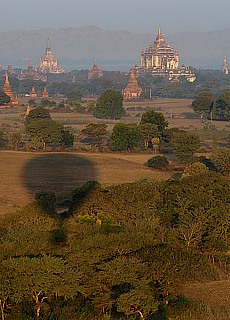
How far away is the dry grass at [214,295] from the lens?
1859 cm

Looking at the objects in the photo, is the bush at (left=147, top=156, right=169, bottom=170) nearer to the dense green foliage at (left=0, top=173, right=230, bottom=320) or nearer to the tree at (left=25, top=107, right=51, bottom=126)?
the dense green foliage at (left=0, top=173, right=230, bottom=320)

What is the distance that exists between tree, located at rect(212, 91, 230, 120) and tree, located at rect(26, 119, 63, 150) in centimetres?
3227

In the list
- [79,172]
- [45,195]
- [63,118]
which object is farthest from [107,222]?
[63,118]

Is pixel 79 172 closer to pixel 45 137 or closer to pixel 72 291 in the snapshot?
pixel 45 137

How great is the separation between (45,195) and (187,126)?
46.8 meters

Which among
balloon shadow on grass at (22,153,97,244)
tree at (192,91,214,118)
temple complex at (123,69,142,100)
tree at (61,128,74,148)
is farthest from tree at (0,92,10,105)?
balloon shadow on grass at (22,153,97,244)

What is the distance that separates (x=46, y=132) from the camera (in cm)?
5281

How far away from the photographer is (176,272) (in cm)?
1731

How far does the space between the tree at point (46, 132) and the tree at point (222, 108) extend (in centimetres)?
3227

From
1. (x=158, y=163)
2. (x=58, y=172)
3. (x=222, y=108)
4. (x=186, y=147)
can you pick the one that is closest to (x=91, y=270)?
(x=58, y=172)

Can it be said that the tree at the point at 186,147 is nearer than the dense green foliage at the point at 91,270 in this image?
No

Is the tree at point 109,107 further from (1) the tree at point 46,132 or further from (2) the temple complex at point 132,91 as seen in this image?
(2) the temple complex at point 132,91

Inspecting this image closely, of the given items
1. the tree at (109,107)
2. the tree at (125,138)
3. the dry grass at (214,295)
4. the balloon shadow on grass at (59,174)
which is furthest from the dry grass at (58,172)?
the tree at (109,107)

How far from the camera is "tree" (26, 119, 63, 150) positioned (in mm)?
52594
